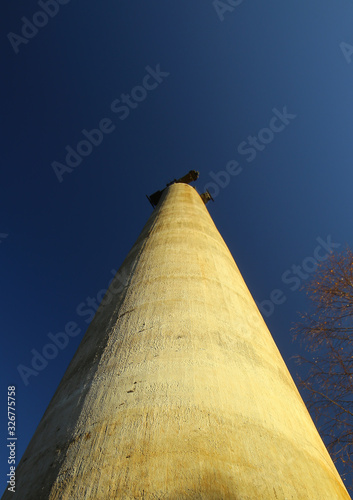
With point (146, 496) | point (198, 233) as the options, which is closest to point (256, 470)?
point (146, 496)

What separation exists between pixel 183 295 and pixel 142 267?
0.96 m

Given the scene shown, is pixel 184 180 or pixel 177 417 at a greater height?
pixel 184 180

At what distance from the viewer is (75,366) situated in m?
2.76

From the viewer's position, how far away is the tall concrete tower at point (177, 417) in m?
1.48

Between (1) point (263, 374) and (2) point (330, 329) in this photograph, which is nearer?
(1) point (263, 374)

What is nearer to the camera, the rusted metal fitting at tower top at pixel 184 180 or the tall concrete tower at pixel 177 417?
the tall concrete tower at pixel 177 417

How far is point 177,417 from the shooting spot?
1749mm

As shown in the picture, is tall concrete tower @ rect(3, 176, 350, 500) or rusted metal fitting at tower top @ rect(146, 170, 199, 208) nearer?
tall concrete tower @ rect(3, 176, 350, 500)

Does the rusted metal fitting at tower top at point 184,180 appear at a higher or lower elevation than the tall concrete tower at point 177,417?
higher

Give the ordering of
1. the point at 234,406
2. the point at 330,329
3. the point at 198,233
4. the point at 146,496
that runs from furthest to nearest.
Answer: the point at 330,329 → the point at 198,233 → the point at 234,406 → the point at 146,496

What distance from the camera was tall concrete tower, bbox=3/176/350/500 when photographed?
1.48 meters

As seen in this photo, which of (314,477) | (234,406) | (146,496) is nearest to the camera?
(146,496)

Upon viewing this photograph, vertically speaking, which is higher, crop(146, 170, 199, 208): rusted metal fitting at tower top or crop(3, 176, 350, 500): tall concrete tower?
crop(146, 170, 199, 208): rusted metal fitting at tower top

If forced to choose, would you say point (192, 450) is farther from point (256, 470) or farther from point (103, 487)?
point (103, 487)
